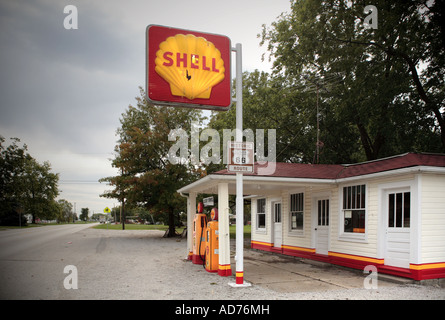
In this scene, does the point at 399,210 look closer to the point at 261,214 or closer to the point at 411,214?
the point at 411,214

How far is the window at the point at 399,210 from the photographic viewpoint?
29.7ft

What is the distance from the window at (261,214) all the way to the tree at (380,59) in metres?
7.20

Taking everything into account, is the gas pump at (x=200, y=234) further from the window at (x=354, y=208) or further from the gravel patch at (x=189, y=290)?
the window at (x=354, y=208)

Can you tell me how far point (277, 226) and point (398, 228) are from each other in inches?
277

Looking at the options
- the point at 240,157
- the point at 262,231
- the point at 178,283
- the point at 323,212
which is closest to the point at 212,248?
the point at 178,283

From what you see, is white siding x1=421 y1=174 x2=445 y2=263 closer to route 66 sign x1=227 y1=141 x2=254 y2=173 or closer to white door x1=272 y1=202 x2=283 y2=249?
route 66 sign x1=227 y1=141 x2=254 y2=173

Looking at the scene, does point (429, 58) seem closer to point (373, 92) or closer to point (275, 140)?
→ point (373, 92)

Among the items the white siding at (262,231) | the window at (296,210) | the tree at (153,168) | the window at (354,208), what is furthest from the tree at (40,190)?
the window at (354,208)

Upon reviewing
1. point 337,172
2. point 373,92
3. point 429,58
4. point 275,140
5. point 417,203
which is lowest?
point 417,203

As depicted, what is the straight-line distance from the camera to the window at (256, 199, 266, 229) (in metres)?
17.3

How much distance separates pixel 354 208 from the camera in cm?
1084
